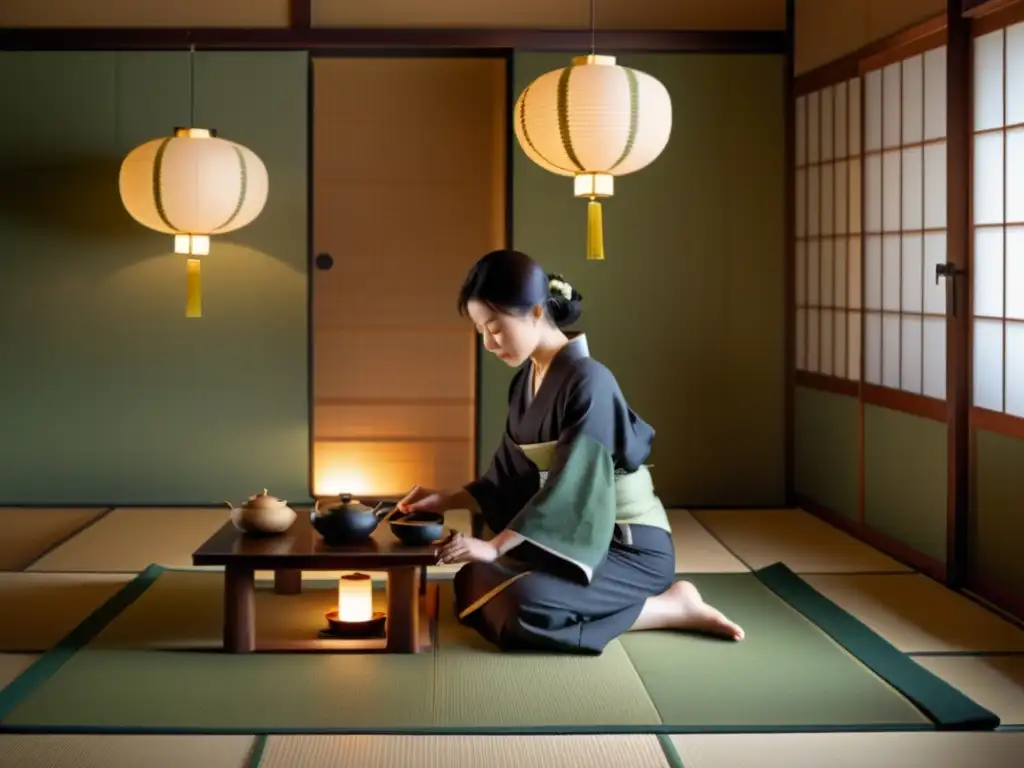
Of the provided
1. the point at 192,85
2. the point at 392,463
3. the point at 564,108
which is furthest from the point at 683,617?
the point at 192,85

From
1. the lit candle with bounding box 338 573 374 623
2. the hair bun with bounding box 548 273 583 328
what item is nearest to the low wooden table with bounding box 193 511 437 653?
the lit candle with bounding box 338 573 374 623

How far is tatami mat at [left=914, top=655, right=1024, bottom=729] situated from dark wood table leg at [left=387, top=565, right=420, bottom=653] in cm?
138

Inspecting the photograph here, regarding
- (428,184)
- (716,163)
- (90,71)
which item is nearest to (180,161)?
(90,71)

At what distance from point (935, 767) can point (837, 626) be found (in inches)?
46.4

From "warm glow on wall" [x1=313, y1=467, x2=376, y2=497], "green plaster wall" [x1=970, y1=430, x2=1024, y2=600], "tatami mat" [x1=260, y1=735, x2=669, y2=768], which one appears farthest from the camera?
"warm glow on wall" [x1=313, y1=467, x2=376, y2=497]

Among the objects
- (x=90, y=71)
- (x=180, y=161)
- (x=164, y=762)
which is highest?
(x=90, y=71)

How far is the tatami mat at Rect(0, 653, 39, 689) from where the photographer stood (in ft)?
11.9

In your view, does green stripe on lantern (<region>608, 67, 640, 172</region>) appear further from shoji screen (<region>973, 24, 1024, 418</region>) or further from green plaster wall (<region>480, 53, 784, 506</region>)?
green plaster wall (<region>480, 53, 784, 506</region>)

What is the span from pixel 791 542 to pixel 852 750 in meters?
2.50

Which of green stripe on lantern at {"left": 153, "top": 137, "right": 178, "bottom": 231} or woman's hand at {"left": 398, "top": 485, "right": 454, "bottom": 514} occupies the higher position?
green stripe on lantern at {"left": 153, "top": 137, "right": 178, "bottom": 231}

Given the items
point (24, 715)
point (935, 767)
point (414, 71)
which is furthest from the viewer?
point (414, 71)

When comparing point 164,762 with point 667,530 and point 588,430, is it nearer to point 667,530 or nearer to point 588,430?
point 588,430

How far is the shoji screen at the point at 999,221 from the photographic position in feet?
14.6

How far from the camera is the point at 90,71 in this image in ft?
20.8
